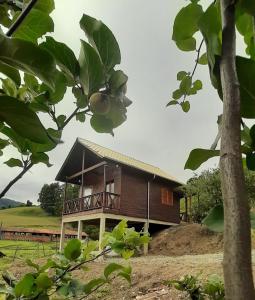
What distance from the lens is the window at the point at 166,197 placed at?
69.5ft

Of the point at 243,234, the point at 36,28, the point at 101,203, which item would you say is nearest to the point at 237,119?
the point at 243,234

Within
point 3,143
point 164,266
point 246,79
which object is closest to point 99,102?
point 246,79

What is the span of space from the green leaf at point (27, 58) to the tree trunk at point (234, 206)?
283 mm

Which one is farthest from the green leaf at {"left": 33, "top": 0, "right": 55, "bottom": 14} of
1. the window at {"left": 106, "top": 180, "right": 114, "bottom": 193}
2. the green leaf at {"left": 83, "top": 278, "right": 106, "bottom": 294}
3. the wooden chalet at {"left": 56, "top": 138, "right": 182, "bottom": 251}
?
the window at {"left": 106, "top": 180, "right": 114, "bottom": 193}

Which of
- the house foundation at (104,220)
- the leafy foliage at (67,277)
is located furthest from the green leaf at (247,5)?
the house foundation at (104,220)

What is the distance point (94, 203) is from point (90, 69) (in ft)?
60.1

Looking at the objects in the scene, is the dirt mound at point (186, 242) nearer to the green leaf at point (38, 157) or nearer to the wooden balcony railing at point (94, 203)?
the wooden balcony railing at point (94, 203)

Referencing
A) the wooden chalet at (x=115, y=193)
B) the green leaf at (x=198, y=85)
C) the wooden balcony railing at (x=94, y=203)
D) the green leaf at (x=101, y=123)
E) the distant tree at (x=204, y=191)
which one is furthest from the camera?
the distant tree at (x=204, y=191)

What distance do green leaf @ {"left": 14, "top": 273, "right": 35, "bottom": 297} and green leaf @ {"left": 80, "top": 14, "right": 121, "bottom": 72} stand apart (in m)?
0.72

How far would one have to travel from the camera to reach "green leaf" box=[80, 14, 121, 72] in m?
0.69

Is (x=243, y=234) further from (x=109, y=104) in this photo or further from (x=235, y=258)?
(x=109, y=104)

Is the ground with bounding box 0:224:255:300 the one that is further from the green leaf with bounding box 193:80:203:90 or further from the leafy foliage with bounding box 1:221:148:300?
the green leaf with bounding box 193:80:203:90

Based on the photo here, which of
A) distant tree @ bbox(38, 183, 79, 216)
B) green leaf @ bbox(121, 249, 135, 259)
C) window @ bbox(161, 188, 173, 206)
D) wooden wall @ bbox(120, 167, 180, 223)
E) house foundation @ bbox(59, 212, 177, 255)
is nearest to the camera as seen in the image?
green leaf @ bbox(121, 249, 135, 259)

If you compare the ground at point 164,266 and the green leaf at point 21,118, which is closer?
the green leaf at point 21,118
